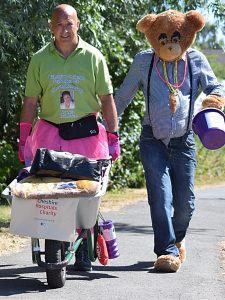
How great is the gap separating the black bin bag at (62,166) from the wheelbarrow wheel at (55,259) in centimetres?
50

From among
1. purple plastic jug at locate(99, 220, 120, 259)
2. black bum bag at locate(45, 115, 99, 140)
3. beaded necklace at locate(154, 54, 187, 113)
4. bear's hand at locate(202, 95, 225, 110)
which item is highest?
beaded necklace at locate(154, 54, 187, 113)

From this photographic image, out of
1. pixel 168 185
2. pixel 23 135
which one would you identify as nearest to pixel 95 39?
pixel 168 185

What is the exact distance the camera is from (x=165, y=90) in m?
7.23

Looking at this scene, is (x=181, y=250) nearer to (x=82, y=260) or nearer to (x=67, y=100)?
(x=82, y=260)

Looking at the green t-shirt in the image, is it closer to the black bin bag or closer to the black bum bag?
the black bum bag

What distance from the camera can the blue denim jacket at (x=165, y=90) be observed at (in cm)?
721

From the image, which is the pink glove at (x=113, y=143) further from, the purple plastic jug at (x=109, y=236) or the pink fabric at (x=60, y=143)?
the purple plastic jug at (x=109, y=236)

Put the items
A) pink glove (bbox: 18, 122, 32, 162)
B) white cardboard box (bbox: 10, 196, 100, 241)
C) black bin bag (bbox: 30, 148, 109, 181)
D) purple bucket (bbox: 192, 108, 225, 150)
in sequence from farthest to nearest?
purple bucket (bbox: 192, 108, 225, 150) < pink glove (bbox: 18, 122, 32, 162) < black bin bag (bbox: 30, 148, 109, 181) < white cardboard box (bbox: 10, 196, 100, 241)

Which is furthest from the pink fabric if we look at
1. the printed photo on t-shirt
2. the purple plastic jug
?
the purple plastic jug

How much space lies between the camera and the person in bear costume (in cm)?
718

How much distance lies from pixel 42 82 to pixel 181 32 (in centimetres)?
146

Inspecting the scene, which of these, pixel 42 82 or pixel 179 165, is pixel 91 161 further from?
pixel 179 165

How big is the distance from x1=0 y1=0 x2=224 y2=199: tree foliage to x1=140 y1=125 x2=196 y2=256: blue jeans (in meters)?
2.49

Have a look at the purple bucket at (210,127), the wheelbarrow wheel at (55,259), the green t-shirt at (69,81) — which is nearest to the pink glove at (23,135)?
the green t-shirt at (69,81)
